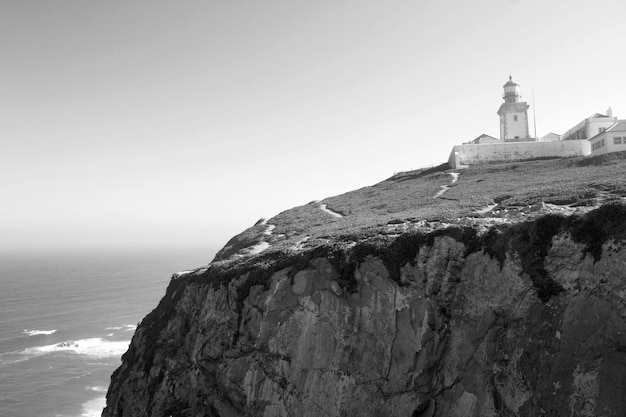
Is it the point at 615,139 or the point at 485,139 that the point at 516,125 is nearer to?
the point at 485,139

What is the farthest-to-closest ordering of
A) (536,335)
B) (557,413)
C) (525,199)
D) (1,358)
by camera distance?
(1,358)
(525,199)
(536,335)
(557,413)

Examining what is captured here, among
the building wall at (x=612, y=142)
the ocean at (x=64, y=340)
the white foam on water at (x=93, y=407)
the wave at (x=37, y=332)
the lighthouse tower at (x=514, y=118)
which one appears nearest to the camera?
the white foam on water at (x=93, y=407)

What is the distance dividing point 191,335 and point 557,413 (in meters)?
17.1

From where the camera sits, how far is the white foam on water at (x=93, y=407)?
143ft

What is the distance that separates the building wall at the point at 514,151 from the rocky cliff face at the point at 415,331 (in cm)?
3941

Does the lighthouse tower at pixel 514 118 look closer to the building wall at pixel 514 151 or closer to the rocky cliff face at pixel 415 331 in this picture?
the building wall at pixel 514 151

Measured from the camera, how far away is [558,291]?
15570 millimetres

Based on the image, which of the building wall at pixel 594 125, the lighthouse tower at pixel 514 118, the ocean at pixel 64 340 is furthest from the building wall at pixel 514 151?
the ocean at pixel 64 340

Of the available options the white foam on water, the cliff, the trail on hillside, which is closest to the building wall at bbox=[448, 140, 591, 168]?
the trail on hillside

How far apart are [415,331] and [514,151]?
148ft

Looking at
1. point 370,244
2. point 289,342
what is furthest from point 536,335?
point 289,342

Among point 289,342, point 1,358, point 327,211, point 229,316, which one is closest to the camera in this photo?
point 289,342

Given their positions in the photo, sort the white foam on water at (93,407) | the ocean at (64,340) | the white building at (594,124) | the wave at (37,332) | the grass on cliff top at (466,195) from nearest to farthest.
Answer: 1. the grass on cliff top at (466,195)
2. the white foam on water at (93,407)
3. the ocean at (64,340)
4. the white building at (594,124)
5. the wave at (37,332)

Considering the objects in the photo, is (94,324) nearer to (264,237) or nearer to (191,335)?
(264,237)
